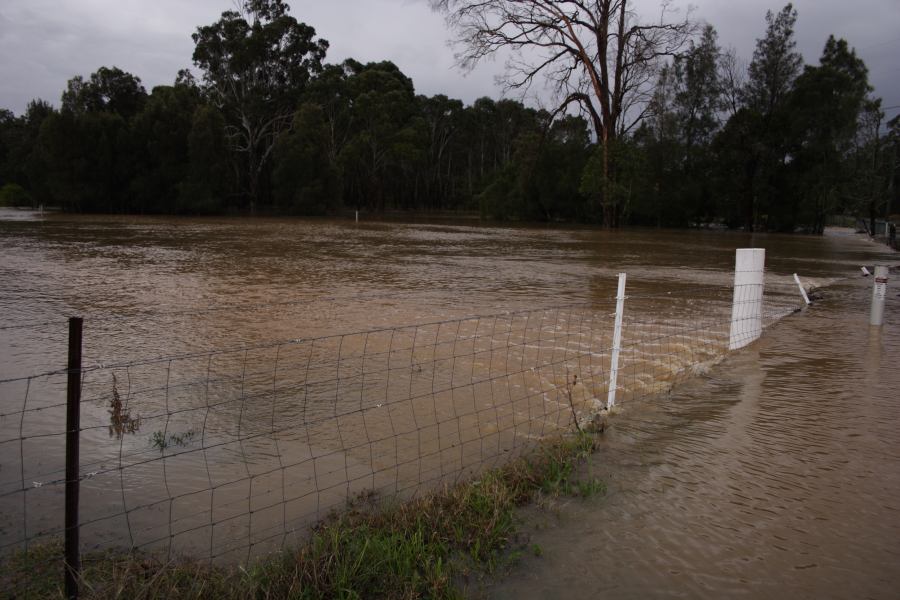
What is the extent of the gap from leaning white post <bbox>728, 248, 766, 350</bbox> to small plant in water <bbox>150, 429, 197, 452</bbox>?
258 inches

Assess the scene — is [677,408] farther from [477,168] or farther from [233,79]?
[477,168]

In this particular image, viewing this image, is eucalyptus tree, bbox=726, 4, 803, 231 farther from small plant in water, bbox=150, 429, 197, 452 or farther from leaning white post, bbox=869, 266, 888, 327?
small plant in water, bbox=150, 429, 197, 452

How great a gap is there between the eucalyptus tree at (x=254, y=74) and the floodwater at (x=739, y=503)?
58115mm

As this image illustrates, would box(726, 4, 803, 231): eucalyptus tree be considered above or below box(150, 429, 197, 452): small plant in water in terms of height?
above

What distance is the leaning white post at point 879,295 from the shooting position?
937 centimetres

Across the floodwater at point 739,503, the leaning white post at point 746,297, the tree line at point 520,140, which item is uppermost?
the tree line at point 520,140

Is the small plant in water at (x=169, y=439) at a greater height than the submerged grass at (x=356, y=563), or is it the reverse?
the submerged grass at (x=356, y=563)

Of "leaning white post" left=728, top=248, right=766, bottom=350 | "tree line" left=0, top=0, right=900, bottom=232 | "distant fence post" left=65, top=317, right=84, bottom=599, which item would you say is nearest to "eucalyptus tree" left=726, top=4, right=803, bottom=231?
"tree line" left=0, top=0, right=900, bottom=232

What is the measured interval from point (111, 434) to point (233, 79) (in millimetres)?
62454

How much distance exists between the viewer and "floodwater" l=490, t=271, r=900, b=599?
128 inches

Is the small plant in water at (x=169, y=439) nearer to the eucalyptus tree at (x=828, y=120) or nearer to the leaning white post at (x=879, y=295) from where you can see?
the leaning white post at (x=879, y=295)

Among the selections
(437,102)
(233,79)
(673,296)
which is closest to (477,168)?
(437,102)

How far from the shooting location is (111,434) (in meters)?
5.34

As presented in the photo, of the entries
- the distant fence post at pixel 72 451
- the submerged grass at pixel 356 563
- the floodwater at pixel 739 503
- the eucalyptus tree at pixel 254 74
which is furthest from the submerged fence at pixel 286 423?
the eucalyptus tree at pixel 254 74
